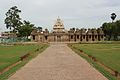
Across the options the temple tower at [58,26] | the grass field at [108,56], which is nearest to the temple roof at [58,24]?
the temple tower at [58,26]

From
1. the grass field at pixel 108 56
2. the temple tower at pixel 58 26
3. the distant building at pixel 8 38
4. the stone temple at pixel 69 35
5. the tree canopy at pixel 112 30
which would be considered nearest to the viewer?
the grass field at pixel 108 56

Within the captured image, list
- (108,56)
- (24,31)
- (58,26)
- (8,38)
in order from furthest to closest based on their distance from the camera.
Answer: (58,26), (24,31), (8,38), (108,56)

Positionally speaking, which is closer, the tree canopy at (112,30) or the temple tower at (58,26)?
the tree canopy at (112,30)

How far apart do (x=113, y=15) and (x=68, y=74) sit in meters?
134

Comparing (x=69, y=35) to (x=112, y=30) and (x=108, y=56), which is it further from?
(x=108, y=56)

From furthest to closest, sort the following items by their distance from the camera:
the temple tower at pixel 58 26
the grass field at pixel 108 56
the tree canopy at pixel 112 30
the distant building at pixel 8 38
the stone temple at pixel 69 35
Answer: the temple tower at pixel 58 26 < the stone temple at pixel 69 35 < the tree canopy at pixel 112 30 < the distant building at pixel 8 38 < the grass field at pixel 108 56

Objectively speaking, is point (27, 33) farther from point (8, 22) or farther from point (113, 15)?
point (113, 15)

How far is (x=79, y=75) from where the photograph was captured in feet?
50.9

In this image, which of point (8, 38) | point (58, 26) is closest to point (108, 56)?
point (8, 38)

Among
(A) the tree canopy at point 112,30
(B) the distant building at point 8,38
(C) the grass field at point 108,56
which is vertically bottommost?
(C) the grass field at point 108,56

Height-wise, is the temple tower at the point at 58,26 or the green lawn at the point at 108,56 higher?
the temple tower at the point at 58,26

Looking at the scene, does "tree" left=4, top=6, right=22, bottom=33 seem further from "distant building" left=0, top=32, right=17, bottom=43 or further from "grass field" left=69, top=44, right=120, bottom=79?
"grass field" left=69, top=44, right=120, bottom=79

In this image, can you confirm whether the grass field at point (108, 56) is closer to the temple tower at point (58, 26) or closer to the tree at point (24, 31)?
the tree at point (24, 31)

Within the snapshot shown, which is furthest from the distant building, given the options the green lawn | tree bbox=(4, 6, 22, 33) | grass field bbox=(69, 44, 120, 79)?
the green lawn
